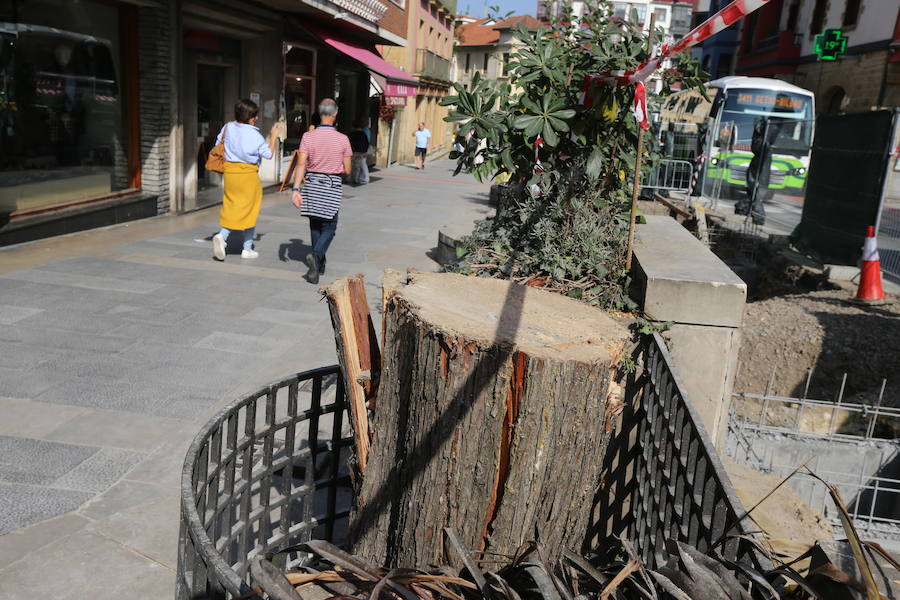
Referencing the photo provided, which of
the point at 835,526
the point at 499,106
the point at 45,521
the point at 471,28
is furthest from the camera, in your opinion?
the point at 471,28

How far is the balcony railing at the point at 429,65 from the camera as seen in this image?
111 feet

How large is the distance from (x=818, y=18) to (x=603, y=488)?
36.6 meters

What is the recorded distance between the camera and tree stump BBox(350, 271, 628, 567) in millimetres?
2117

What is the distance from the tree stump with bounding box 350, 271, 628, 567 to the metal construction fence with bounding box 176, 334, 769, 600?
220 mm

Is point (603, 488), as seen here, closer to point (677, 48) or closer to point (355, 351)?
point (355, 351)

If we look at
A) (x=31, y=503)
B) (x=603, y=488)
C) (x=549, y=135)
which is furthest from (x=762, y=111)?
(x=31, y=503)

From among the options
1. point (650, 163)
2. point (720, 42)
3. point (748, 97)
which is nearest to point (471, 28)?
point (720, 42)

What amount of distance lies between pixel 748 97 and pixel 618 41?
1798cm

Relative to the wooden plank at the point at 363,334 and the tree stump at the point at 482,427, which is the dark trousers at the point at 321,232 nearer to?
the wooden plank at the point at 363,334

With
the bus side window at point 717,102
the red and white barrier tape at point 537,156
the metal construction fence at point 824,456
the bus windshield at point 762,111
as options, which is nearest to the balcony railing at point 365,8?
the bus windshield at point 762,111

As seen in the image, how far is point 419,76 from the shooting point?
3388 cm

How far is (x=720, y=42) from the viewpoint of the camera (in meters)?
50.2

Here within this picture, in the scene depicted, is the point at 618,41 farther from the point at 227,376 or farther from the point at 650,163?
the point at 227,376

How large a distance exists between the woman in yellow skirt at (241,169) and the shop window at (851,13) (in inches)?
1158
